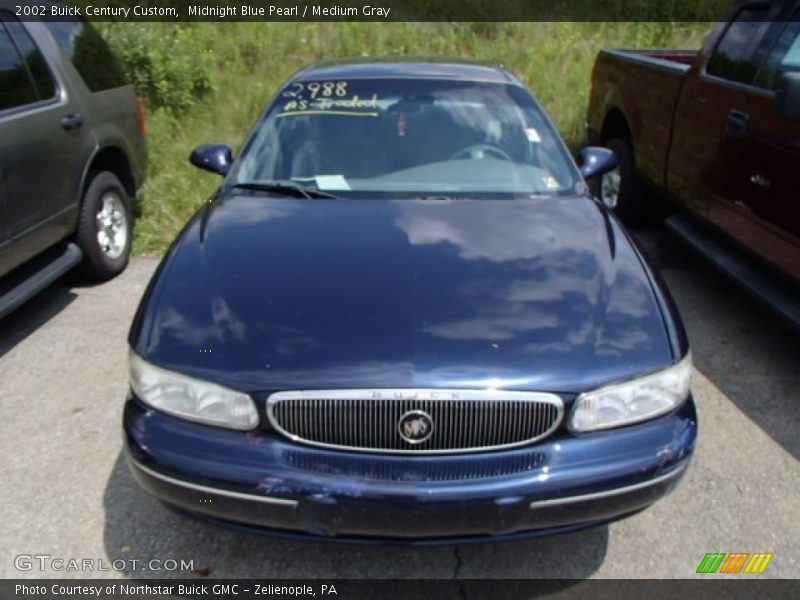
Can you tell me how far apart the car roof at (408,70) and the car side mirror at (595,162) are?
0.54 meters

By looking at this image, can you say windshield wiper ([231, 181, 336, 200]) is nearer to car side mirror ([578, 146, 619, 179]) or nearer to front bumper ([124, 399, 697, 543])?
front bumper ([124, 399, 697, 543])

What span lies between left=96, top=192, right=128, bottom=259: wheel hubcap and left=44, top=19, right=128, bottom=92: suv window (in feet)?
2.58

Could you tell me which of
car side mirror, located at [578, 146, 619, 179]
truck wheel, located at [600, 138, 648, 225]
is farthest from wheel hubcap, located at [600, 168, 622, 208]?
car side mirror, located at [578, 146, 619, 179]

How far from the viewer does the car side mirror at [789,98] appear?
323 centimetres

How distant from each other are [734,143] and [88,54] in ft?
14.3

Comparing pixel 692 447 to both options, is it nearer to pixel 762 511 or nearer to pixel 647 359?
pixel 647 359

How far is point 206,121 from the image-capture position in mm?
8000

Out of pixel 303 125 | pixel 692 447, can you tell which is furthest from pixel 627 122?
pixel 692 447

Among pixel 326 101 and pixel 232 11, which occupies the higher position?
pixel 326 101

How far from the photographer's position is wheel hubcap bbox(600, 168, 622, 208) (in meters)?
6.07

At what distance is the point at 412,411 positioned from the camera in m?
2.03

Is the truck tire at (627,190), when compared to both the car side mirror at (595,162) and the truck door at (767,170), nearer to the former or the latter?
the truck door at (767,170)
